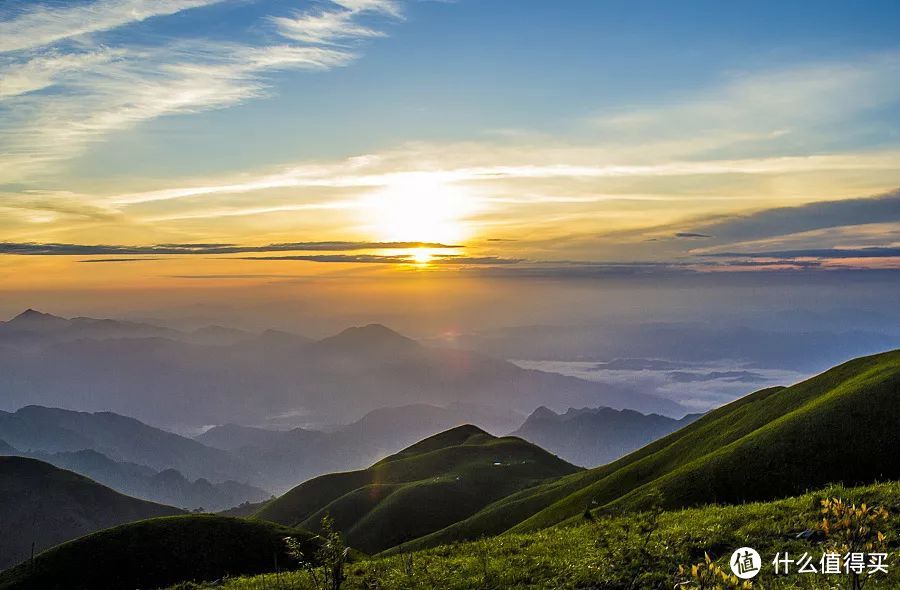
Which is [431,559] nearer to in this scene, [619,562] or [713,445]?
[619,562]

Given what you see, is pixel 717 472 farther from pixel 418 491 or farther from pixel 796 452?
pixel 418 491

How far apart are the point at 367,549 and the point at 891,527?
100m

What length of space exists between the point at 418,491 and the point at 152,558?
263ft

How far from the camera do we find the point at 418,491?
126 meters

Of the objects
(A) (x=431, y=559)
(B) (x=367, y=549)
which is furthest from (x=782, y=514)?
(B) (x=367, y=549)

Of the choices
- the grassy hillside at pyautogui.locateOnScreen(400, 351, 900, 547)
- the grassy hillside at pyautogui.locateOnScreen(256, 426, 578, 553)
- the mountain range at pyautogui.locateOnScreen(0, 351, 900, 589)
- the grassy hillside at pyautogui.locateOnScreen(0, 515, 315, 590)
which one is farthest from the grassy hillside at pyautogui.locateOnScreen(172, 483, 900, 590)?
the grassy hillside at pyautogui.locateOnScreen(256, 426, 578, 553)

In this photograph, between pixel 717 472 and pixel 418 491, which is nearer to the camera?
pixel 717 472

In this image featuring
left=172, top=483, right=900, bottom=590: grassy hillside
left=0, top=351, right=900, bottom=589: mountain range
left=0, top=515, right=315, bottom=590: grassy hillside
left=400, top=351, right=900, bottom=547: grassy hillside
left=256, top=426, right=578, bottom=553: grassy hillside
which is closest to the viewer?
left=172, top=483, right=900, bottom=590: grassy hillside

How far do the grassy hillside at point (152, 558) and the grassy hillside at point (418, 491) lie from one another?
59120 mm

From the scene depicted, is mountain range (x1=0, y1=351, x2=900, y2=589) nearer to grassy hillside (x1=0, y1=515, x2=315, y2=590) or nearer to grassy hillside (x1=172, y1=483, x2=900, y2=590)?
grassy hillside (x1=0, y1=515, x2=315, y2=590)

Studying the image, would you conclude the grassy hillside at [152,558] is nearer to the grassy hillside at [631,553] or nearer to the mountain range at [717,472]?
the mountain range at [717,472]

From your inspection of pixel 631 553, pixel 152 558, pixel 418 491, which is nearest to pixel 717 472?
pixel 631 553

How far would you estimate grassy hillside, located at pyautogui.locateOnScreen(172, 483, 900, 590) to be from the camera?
20.2 metres

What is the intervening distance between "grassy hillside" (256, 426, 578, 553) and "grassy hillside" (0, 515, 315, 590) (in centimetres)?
5912
